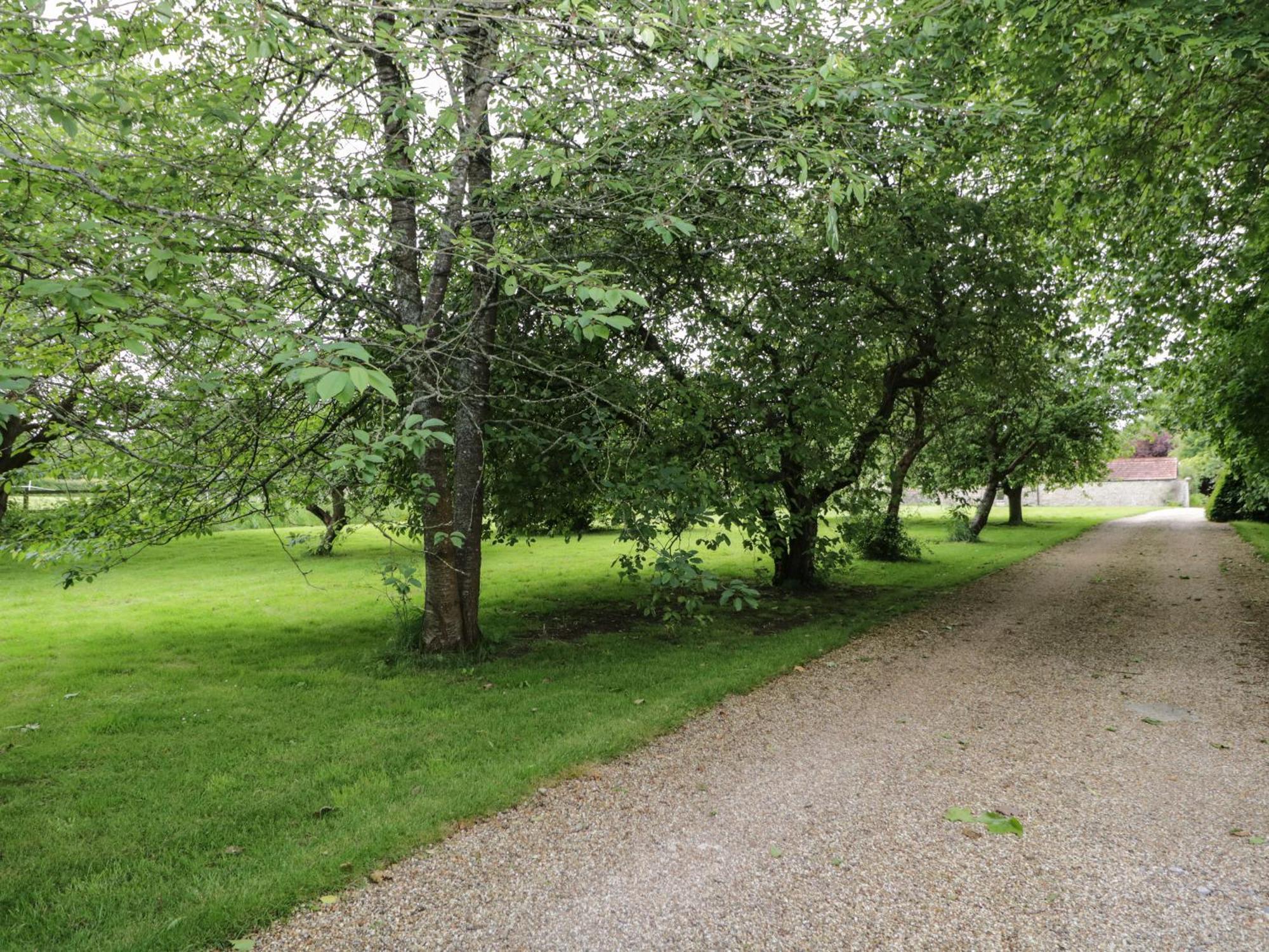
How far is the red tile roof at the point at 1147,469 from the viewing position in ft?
Answer: 202

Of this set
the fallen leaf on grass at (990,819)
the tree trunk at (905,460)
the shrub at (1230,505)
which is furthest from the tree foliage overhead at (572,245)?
the shrub at (1230,505)

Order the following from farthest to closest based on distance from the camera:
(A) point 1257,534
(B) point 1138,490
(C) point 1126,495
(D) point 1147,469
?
(D) point 1147,469 < (C) point 1126,495 < (B) point 1138,490 < (A) point 1257,534

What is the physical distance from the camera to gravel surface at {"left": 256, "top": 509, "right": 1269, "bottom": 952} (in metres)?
3.14

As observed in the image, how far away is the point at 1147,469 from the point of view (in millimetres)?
62844

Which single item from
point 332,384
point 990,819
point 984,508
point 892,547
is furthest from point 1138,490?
point 332,384

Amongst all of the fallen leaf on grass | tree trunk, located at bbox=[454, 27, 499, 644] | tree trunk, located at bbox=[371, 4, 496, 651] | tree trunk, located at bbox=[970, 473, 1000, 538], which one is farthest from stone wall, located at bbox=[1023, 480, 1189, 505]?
the fallen leaf on grass

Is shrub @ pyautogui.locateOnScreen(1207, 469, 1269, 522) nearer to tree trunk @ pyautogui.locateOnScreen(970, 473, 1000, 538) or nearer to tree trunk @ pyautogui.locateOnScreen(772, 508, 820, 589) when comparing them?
tree trunk @ pyautogui.locateOnScreen(970, 473, 1000, 538)

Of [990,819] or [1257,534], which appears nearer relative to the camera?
[990,819]

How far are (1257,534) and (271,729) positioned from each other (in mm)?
27463

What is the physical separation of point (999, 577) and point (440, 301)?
12565 mm

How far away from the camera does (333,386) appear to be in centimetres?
252

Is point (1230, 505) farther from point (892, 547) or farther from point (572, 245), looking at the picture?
point (572, 245)

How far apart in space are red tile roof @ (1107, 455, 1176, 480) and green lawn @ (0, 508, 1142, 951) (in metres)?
62.8

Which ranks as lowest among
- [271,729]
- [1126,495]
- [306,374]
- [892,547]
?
[271,729]
